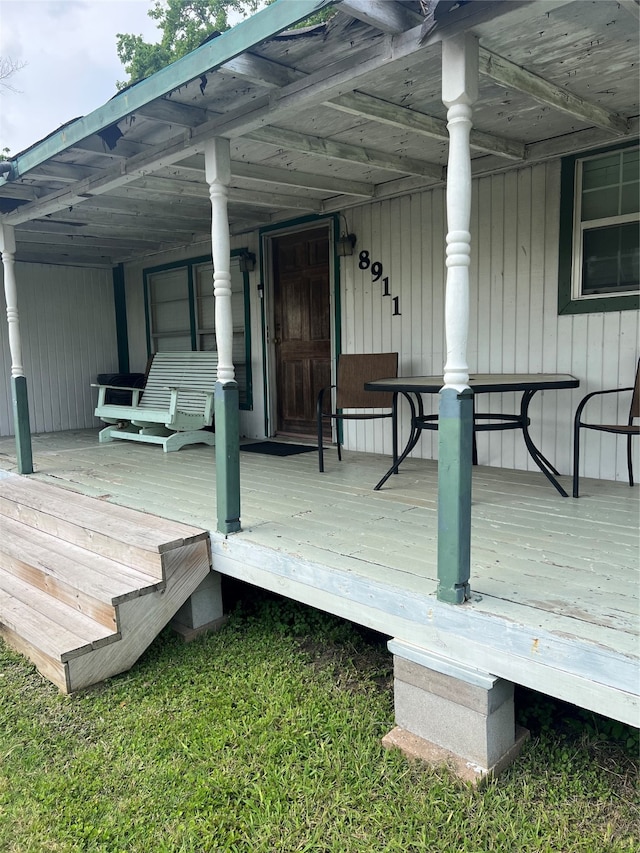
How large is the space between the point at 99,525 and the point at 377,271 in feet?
9.42

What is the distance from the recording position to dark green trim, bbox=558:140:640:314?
11.8 ft

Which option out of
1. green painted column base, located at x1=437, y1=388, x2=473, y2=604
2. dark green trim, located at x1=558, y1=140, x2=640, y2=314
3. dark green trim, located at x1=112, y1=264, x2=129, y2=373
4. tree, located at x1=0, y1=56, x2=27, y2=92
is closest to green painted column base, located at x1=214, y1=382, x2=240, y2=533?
green painted column base, located at x1=437, y1=388, x2=473, y2=604

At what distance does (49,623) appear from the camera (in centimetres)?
279

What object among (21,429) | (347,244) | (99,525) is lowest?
(99,525)

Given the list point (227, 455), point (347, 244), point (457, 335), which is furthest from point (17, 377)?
point (457, 335)

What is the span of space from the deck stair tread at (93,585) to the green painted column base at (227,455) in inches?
6.6

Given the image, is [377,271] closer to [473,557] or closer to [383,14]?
[383,14]

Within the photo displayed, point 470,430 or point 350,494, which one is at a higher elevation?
point 470,430

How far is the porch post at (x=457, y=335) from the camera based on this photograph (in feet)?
6.37

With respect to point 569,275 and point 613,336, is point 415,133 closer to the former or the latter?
point 569,275

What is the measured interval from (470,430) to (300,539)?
1095mm

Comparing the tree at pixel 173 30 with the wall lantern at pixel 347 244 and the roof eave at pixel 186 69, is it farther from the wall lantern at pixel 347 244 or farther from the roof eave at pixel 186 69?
the roof eave at pixel 186 69

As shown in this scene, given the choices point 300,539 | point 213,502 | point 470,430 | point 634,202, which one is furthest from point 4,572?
point 634,202

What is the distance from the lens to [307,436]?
5.88m
